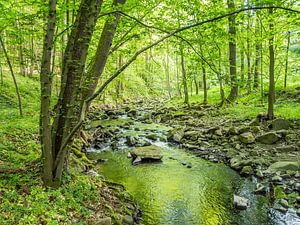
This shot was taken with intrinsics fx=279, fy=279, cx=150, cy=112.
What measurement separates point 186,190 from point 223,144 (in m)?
4.91

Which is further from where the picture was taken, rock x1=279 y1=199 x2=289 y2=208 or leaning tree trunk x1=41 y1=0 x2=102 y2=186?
rock x1=279 y1=199 x2=289 y2=208

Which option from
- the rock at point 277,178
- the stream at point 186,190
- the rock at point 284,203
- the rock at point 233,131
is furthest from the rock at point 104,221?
the rock at point 233,131

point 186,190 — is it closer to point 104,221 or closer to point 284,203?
point 284,203

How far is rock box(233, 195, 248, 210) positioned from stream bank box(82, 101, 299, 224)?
701 millimetres

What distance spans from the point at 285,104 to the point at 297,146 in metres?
5.70

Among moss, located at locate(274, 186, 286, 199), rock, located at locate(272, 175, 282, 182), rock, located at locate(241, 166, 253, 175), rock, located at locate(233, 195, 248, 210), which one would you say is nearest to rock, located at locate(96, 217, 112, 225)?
rock, located at locate(233, 195, 248, 210)

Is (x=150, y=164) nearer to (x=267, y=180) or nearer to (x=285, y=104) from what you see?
(x=267, y=180)

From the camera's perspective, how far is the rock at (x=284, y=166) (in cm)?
916

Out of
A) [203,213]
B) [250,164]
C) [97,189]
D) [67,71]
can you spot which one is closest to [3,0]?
[67,71]

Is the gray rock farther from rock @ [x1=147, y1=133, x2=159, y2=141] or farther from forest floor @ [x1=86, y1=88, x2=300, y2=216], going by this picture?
rock @ [x1=147, y1=133, x2=159, y2=141]

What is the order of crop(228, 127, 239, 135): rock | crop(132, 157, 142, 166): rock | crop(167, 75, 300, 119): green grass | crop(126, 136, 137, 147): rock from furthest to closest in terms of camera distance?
crop(126, 136, 137, 147): rock, crop(167, 75, 300, 119): green grass, crop(228, 127, 239, 135): rock, crop(132, 157, 142, 166): rock

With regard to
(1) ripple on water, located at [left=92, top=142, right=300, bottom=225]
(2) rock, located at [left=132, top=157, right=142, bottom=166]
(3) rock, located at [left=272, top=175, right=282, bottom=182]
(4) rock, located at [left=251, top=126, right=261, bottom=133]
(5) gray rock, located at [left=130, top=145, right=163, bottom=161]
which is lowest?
(1) ripple on water, located at [left=92, top=142, right=300, bottom=225]

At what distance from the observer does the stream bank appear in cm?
817

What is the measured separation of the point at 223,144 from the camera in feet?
42.5
